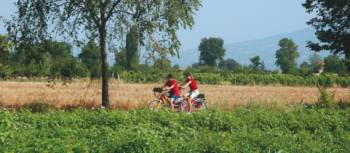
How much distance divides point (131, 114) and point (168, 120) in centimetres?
109

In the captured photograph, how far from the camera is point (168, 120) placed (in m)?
14.9

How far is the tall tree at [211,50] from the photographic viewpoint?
140500 millimetres

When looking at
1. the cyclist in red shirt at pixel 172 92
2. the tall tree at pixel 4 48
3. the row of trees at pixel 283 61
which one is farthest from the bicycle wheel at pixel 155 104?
the row of trees at pixel 283 61

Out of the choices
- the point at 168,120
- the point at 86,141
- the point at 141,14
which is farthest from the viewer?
the point at 141,14

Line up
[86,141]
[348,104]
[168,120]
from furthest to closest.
Answer: 1. [348,104]
2. [168,120]
3. [86,141]

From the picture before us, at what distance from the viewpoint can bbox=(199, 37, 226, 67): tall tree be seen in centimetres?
14050

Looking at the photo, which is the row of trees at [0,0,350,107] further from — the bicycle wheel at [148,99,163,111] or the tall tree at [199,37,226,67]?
the tall tree at [199,37,226,67]

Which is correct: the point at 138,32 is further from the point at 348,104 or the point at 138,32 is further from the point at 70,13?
the point at 348,104

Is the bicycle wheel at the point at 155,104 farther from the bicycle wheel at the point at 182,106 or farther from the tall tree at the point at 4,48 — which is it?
the tall tree at the point at 4,48

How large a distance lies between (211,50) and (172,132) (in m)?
129

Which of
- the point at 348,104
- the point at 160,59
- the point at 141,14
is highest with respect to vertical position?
the point at 141,14

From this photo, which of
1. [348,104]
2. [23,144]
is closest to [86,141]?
[23,144]

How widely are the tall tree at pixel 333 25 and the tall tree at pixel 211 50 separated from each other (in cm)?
11225

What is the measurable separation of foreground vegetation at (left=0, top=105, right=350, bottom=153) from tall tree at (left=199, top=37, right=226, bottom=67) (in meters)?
123
